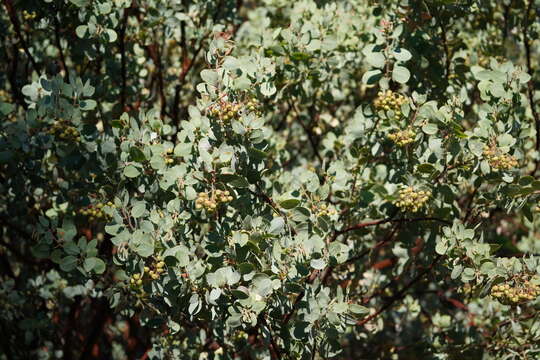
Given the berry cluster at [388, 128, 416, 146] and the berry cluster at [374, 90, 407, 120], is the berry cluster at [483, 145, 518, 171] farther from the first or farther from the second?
the berry cluster at [374, 90, 407, 120]

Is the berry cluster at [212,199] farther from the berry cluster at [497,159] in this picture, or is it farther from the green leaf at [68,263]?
the berry cluster at [497,159]

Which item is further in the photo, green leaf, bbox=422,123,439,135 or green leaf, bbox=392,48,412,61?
green leaf, bbox=392,48,412,61

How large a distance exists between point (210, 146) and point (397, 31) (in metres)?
1.20

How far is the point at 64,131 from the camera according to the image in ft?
9.20

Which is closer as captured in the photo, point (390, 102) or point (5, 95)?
point (390, 102)

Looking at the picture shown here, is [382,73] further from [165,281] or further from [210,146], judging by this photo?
[165,281]

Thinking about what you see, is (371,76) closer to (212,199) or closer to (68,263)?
(212,199)

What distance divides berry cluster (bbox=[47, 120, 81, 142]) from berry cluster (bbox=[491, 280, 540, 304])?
82.1 inches

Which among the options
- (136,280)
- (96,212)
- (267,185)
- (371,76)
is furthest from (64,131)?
(371,76)

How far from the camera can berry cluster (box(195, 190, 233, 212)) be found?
2299mm

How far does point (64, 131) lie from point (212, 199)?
3.18 feet

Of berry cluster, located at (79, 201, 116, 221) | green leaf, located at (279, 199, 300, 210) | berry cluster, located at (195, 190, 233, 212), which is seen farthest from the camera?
berry cluster, located at (79, 201, 116, 221)

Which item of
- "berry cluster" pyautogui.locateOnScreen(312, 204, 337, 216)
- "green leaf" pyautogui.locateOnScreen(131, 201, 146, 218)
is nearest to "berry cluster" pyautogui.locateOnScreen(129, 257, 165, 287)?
"green leaf" pyautogui.locateOnScreen(131, 201, 146, 218)

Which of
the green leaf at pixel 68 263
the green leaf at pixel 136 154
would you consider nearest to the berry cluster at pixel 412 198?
the green leaf at pixel 136 154
